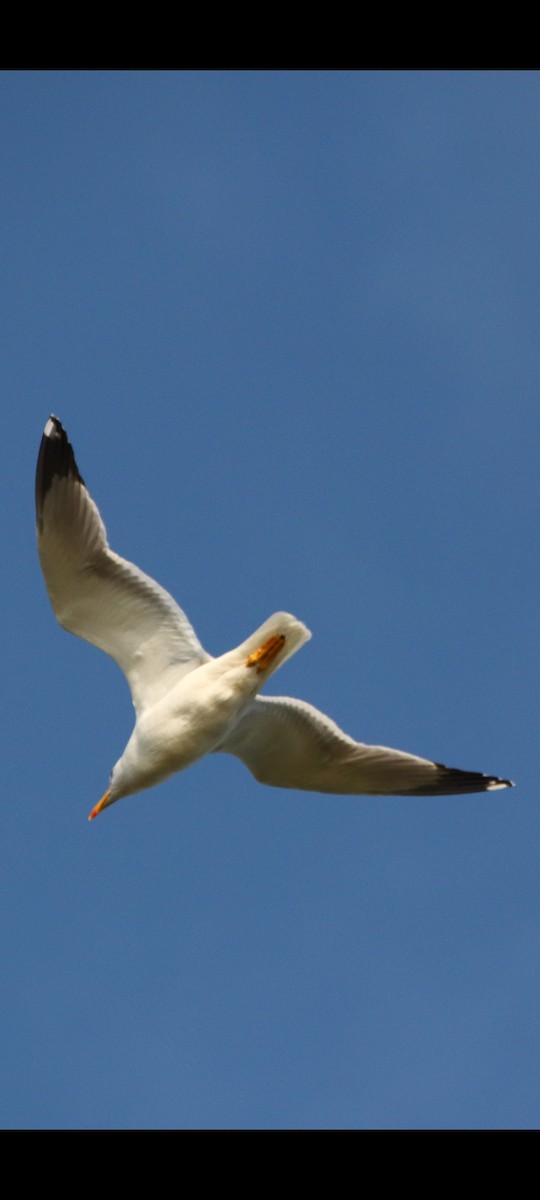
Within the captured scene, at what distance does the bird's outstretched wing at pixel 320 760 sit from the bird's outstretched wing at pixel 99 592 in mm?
627

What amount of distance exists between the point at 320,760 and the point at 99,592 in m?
1.93

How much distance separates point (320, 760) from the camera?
13711 mm

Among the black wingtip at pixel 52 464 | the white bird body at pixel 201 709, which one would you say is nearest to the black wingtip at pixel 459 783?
the white bird body at pixel 201 709

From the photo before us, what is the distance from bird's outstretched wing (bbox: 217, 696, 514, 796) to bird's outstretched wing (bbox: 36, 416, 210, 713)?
627 mm

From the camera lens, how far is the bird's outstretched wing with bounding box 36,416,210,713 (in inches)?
519

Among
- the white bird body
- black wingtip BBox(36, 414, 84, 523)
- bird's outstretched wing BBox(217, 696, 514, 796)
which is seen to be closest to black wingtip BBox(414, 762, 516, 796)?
bird's outstretched wing BBox(217, 696, 514, 796)

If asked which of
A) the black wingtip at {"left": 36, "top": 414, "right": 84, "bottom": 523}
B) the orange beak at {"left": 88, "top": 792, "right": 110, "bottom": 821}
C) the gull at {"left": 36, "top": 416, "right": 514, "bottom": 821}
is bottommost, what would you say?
the orange beak at {"left": 88, "top": 792, "right": 110, "bottom": 821}

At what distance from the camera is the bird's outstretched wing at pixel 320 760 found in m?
13.5

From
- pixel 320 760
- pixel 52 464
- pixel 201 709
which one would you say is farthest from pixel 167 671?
pixel 52 464

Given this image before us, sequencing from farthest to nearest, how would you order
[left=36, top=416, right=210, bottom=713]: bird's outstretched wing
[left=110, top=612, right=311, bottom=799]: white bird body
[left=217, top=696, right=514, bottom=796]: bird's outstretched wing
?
[left=217, top=696, right=514, bottom=796]: bird's outstretched wing, [left=36, top=416, right=210, bottom=713]: bird's outstretched wing, [left=110, top=612, right=311, bottom=799]: white bird body

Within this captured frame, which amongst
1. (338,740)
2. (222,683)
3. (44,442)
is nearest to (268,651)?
(222,683)

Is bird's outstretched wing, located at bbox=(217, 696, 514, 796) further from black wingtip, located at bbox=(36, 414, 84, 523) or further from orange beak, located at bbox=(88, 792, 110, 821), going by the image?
black wingtip, located at bbox=(36, 414, 84, 523)

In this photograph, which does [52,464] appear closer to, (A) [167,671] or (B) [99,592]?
(B) [99,592]

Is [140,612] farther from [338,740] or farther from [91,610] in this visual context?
[338,740]
